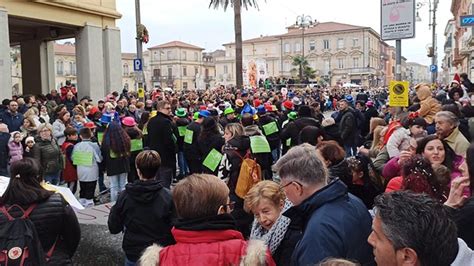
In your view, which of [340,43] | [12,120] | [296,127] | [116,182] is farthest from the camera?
[340,43]

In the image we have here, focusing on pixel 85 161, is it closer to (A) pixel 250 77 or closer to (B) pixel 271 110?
(B) pixel 271 110

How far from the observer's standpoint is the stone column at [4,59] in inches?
719

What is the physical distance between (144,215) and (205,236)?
1.75 m

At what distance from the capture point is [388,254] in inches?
86.4

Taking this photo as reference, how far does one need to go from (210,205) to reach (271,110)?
1053cm

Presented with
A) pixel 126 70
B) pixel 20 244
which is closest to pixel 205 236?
pixel 20 244

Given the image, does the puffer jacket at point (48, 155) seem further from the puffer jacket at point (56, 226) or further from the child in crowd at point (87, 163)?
the puffer jacket at point (56, 226)

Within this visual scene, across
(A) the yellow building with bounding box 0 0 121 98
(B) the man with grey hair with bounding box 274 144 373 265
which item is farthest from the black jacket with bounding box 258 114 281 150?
(A) the yellow building with bounding box 0 0 121 98

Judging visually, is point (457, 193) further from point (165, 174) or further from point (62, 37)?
point (62, 37)

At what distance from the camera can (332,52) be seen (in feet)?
342

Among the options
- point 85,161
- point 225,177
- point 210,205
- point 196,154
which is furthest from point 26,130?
point 210,205

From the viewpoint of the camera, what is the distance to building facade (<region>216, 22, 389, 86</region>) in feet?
333

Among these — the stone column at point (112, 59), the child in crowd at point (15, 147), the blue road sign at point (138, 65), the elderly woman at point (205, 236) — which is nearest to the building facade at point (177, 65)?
the stone column at point (112, 59)

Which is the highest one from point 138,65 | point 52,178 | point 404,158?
point 138,65
